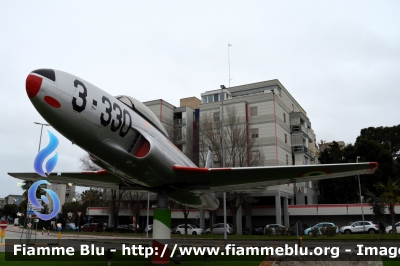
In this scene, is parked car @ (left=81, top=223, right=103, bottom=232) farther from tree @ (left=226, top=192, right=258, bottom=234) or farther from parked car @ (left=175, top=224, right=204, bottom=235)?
tree @ (left=226, top=192, right=258, bottom=234)

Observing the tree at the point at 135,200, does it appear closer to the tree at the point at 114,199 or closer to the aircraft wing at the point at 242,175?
the tree at the point at 114,199

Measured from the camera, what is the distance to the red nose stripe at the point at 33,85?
25.5 ft

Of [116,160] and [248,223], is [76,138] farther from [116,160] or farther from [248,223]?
[248,223]

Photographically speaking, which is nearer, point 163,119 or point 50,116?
point 50,116

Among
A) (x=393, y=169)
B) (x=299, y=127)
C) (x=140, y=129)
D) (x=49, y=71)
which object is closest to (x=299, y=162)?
(x=299, y=127)

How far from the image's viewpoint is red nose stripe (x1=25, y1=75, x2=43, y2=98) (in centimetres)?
777

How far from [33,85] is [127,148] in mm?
3313

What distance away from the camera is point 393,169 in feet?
168

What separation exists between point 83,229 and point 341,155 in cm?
4685

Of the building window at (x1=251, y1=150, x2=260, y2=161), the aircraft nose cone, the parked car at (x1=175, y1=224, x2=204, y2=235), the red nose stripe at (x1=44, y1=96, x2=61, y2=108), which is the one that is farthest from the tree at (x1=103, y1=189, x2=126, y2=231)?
the aircraft nose cone

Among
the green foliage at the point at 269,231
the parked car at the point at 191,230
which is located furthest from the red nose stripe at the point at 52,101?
the parked car at the point at 191,230

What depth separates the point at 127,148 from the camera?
1005 cm

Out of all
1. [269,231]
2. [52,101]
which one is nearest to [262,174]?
[52,101]

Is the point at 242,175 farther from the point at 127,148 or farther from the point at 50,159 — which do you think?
the point at 50,159
